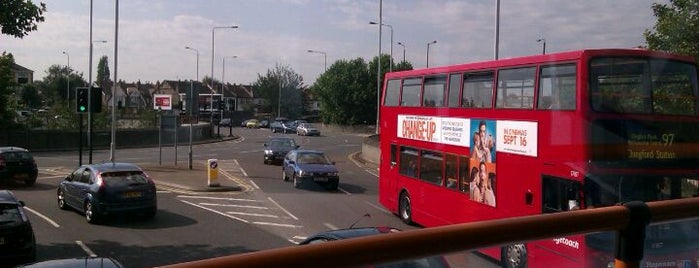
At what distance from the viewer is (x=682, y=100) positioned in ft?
33.9

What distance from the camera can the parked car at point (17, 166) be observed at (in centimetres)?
2391

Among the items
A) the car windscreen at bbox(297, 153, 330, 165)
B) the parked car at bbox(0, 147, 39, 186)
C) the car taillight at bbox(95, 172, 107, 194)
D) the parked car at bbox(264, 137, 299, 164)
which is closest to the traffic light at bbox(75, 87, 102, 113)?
the parked car at bbox(0, 147, 39, 186)

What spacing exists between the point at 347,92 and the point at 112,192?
5736 cm

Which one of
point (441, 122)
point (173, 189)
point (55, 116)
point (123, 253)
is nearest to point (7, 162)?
point (173, 189)

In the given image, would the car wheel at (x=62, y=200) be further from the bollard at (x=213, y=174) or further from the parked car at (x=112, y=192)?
the bollard at (x=213, y=174)

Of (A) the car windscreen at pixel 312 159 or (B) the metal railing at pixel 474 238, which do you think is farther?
(A) the car windscreen at pixel 312 159

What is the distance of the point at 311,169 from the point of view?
79.9ft

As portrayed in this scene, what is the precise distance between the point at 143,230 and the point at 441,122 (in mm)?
6782

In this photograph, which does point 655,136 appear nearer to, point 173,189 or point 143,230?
point 143,230

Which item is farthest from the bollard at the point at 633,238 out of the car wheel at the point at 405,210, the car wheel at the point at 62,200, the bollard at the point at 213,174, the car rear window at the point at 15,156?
the car rear window at the point at 15,156

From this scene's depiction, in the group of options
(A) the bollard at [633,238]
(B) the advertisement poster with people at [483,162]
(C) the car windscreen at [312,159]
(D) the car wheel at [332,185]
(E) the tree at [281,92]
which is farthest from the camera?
(E) the tree at [281,92]

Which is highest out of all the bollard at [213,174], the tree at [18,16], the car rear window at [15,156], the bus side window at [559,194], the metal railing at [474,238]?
the tree at [18,16]

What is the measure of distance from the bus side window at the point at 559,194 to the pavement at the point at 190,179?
49.4ft

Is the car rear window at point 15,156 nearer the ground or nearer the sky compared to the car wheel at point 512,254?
nearer the ground
